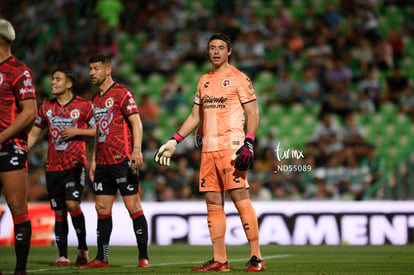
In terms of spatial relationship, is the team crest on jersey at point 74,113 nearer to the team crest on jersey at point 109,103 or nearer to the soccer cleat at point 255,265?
the team crest on jersey at point 109,103

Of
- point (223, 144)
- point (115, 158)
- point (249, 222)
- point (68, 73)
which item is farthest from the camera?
point (68, 73)

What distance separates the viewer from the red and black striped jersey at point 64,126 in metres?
8.70

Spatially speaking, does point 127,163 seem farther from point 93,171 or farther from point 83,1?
point 83,1

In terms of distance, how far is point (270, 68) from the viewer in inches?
713

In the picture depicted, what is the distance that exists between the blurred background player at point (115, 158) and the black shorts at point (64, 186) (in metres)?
0.51

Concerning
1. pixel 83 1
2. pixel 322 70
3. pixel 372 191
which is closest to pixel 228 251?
pixel 372 191

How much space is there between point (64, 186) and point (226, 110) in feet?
7.99

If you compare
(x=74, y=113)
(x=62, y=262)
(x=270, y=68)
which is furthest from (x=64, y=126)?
(x=270, y=68)

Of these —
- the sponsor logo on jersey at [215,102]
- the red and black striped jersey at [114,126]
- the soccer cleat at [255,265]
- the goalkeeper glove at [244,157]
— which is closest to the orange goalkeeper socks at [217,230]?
the soccer cleat at [255,265]

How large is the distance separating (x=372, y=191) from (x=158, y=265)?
6.93 meters

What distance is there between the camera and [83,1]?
1956 cm

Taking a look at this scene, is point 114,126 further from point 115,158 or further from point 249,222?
point 249,222

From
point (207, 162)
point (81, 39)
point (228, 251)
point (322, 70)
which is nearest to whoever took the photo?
point (207, 162)

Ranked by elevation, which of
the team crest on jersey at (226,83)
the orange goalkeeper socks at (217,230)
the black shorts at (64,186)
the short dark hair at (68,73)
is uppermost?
the short dark hair at (68,73)
